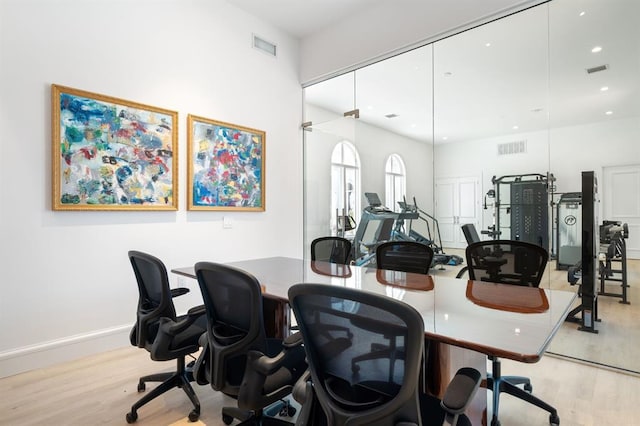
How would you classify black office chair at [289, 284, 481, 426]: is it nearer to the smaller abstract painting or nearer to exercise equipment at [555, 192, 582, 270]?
exercise equipment at [555, 192, 582, 270]

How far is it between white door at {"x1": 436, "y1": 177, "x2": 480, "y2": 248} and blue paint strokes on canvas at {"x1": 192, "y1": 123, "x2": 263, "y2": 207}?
7.24ft

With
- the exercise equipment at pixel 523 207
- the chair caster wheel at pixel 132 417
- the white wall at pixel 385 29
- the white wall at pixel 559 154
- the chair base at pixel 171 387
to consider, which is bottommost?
the chair caster wheel at pixel 132 417

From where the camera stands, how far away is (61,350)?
2.87m

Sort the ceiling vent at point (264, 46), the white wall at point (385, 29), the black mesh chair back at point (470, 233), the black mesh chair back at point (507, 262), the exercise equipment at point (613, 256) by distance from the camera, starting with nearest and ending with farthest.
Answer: the black mesh chair back at point (507, 262), the exercise equipment at point (613, 256), the white wall at point (385, 29), the black mesh chair back at point (470, 233), the ceiling vent at point (264, 46)

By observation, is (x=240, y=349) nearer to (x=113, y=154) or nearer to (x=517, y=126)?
(x=113, y=154)

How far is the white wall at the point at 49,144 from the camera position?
8.78 feet

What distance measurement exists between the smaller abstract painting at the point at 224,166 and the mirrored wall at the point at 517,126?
51.7 inches

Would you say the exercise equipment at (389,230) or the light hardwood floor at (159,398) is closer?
the light hardwood floor at (159,398)

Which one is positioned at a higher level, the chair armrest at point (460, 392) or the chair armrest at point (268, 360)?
the chair armrest at point (460, 392)

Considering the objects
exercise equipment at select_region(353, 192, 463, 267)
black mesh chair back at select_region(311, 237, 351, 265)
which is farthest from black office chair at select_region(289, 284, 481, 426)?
exercise equipment at select_region(353, 192, 463, 267)

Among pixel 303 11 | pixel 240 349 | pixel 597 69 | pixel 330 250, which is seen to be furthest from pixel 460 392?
pixel 303 11

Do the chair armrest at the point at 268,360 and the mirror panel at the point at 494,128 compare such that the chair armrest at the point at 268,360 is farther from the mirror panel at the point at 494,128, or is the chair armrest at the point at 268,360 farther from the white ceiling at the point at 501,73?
the white ceiling at the point at 501,73

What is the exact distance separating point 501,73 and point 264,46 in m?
2.84

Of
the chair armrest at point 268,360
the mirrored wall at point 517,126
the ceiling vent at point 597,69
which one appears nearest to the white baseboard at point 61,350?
the chair armrest at point 268,360
